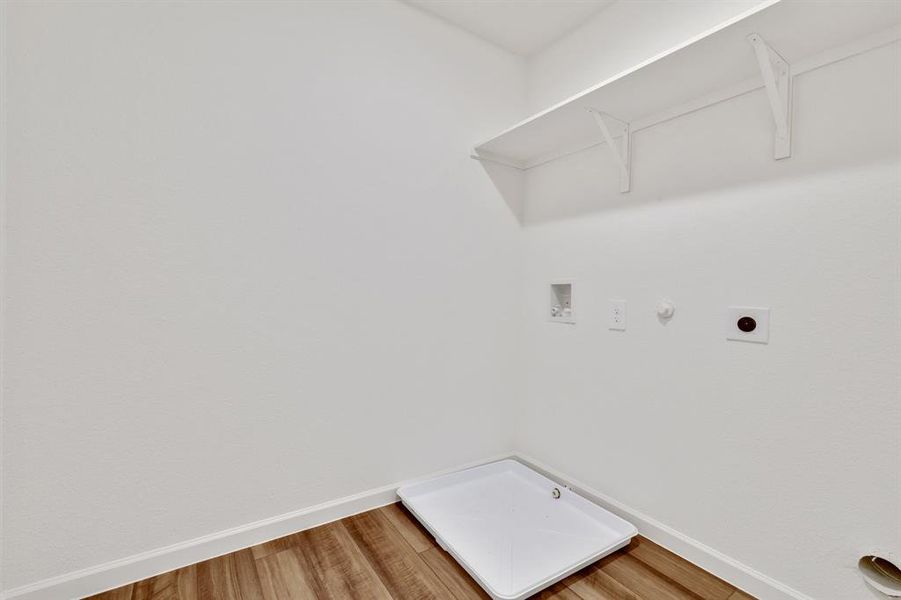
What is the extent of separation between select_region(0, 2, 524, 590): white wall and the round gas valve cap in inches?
42.6

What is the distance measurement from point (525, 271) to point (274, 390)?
53.7 inches

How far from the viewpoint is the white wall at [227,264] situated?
1.14 m

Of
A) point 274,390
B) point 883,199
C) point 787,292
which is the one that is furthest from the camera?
point 274,390

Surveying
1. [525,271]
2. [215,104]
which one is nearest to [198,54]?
[215,104]

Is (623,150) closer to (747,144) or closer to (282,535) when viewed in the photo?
(747,144)

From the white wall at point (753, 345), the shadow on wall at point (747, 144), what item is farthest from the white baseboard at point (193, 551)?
the shadow on wall at point (747, 144)

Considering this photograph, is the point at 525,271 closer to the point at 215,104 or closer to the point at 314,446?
the point at 314,446

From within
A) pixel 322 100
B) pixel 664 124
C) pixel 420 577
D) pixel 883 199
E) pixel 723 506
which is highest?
pixel 322 100

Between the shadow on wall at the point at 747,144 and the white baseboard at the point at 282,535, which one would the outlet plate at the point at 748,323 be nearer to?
the shadow on wall at the point at 747,144

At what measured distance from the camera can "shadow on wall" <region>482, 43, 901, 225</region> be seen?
1.04 meters

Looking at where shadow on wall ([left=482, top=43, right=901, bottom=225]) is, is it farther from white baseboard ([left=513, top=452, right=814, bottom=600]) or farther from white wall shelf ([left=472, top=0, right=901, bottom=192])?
white baseboard ([left=513, top=452, right=814, bottom=600])

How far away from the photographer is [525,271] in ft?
7.06

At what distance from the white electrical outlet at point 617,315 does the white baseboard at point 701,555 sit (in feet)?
2.41

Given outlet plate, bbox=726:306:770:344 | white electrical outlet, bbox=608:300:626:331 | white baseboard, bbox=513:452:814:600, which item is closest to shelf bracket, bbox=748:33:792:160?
outlet plate, bbox=726:306:770:344
